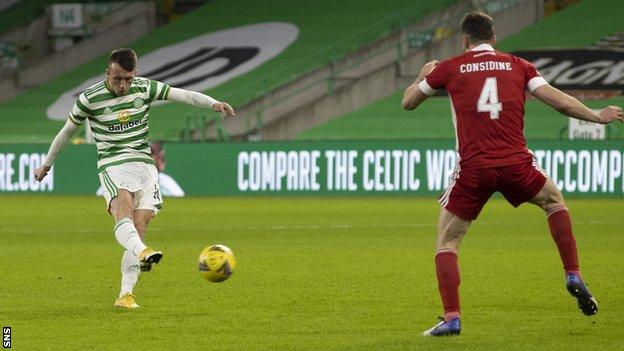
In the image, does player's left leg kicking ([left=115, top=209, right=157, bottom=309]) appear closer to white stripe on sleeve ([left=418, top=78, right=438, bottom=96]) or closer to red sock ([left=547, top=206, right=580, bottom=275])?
white stripe on sleeve ([left=418, top=78, right=438, bottom=96])

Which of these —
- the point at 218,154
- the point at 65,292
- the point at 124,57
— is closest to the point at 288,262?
the point at 65,292

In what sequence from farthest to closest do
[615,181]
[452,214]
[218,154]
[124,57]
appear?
[218,154]
[615,181]
[124,57]
[452,214]

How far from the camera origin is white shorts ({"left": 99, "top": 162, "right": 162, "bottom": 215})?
35.6 feet

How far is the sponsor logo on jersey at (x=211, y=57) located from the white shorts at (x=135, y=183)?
2680 cm

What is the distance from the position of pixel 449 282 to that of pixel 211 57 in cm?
3182

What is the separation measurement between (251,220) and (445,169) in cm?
688

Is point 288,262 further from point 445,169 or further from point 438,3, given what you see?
point 438,3

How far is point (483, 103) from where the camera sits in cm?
896

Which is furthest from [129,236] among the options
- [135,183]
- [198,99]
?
[198,99]

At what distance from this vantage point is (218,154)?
29906 millimetres

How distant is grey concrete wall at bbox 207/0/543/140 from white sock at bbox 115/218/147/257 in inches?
929

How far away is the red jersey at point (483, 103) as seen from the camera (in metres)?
8.97

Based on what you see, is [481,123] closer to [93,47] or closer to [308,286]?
[308,286]

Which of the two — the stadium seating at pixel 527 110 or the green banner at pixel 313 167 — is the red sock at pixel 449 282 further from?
the stadium seating at pixel 527 110
